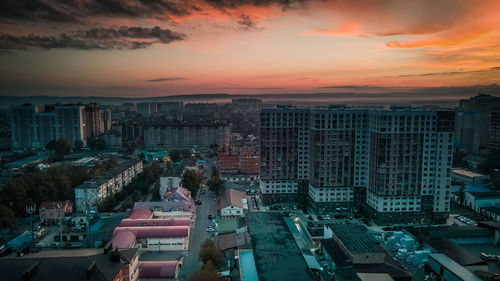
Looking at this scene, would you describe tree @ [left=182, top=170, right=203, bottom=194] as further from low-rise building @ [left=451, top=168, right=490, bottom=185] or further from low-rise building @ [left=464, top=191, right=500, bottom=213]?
low-rise building @ [left=451, top=168, right=490, bottom=185]

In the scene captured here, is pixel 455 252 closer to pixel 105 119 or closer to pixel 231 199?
pixel 231 199

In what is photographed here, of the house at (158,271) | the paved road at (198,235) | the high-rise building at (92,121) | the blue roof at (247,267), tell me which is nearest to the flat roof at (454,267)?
the blue roof at (247,267)

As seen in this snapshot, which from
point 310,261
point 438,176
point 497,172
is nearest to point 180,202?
point 310,261

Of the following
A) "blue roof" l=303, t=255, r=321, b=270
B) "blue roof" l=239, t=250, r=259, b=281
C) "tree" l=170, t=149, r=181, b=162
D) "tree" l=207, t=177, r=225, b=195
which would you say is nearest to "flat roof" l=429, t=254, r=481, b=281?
"blue roof" l=303, t=255, r=321, b=270

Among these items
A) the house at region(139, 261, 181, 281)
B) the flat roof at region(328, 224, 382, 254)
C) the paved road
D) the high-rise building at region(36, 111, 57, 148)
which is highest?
the high-rise building at region(36, 111, 57, 148)

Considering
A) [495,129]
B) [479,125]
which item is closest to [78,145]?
[495,129]

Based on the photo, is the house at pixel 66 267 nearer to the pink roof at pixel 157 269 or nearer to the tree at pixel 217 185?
the pink roof at pixel 157 269
